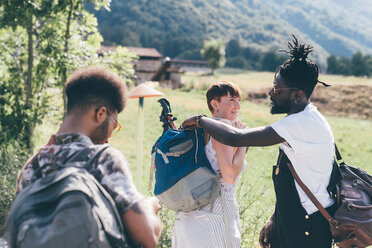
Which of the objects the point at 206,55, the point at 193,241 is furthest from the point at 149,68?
the point at 193,241

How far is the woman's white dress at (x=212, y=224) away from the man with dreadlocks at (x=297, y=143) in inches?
13.9

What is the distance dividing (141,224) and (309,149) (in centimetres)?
130

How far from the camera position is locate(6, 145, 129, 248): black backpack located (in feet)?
5.17

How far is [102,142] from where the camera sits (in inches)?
79.4

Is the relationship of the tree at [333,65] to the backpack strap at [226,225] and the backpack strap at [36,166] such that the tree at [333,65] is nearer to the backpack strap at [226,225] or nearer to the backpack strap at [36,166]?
the backpack strap at [226,225]

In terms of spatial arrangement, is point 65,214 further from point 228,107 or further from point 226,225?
point 228,107

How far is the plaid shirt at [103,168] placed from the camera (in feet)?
5.70

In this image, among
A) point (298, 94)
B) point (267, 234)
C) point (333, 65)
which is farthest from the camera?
point (333, 65)

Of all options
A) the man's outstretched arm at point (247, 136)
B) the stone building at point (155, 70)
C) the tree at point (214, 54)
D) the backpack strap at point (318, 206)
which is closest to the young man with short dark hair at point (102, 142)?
the man's outstretched arm at point (247, 136)

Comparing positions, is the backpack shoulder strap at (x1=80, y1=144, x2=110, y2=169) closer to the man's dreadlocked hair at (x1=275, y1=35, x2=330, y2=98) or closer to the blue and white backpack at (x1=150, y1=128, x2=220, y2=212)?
the blue and white backpack at (x1=150, y1=128, x2=220, y2=212)

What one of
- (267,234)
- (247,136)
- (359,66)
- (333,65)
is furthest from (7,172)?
(333,65)

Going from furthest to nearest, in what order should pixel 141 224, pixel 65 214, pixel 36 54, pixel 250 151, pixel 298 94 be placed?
1. pixel 250 151
2. pixel 36 54
3. pixel 298 94
4. pixel 141 224
5. pixel 65 214

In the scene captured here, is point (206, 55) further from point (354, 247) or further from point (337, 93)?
point (354, 247)

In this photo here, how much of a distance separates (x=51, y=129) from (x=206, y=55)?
8062 cm
